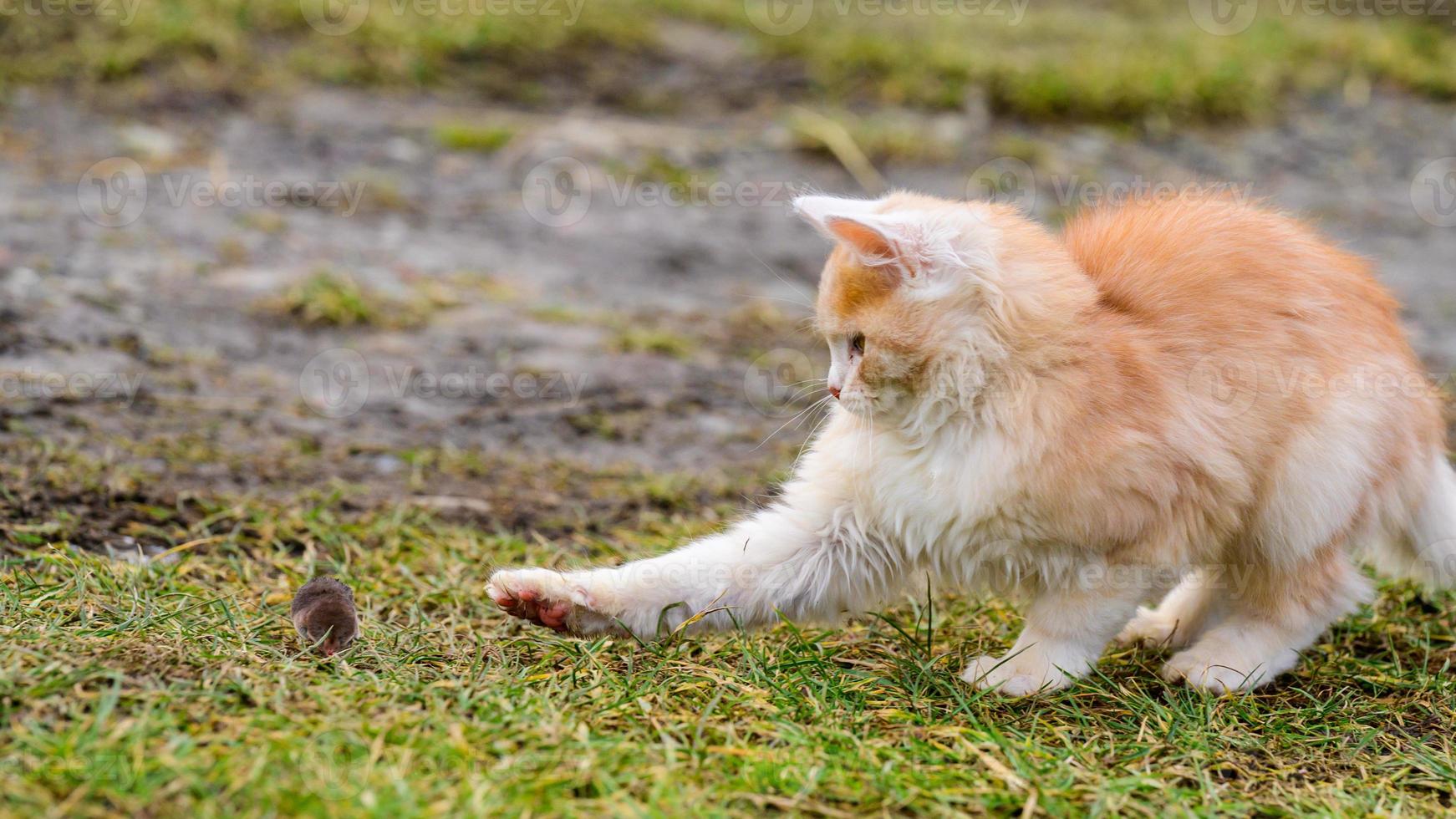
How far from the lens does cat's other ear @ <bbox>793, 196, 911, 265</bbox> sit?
260 cm

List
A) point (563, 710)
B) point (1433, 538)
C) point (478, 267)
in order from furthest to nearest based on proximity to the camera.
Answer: point (478, 267), point (1433, 538), point (563, 710)

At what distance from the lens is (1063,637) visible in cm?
271

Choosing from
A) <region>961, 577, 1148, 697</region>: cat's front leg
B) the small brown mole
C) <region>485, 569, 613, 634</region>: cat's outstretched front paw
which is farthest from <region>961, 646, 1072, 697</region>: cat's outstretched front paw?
the small brown mole

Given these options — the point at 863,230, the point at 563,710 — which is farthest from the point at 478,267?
the point at 563,710

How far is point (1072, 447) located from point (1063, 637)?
0.44 metres

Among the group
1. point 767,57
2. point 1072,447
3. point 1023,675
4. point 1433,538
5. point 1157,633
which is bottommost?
point 1157,633

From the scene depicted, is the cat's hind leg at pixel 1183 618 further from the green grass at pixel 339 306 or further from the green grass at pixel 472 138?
the green grass at pixel 472 138

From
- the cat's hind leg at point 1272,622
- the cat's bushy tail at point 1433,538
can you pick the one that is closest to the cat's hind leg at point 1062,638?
the cat's hind leg at point 1272,622

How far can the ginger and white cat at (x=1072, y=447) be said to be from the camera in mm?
2605

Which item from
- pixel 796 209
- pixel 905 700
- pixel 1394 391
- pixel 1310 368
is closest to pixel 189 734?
pixel 905 700

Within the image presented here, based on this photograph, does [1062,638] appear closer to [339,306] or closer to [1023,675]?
[1023,675]

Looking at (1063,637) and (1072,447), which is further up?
(1072,447)

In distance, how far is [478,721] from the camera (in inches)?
89.0

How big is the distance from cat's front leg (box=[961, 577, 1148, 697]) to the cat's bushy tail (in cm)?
93
